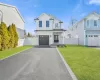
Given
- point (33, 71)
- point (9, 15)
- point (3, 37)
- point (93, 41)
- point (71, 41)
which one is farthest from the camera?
point (71, 41)

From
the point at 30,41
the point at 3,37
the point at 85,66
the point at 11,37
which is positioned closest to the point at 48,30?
the point at 30,41

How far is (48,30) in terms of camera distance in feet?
146

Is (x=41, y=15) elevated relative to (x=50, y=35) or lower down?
elevated

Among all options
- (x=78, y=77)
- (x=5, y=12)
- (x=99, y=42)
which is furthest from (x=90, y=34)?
(x=78, y=77)

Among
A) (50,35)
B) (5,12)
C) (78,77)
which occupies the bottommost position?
(78,77)

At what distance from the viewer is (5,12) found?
33344 mm

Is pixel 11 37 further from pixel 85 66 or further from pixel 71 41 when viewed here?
pixel 71 41

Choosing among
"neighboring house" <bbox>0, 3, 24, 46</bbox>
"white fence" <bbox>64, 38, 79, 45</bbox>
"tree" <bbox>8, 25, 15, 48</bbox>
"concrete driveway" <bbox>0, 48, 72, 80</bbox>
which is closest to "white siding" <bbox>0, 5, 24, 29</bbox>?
"neighboring house" <bbox>0, 3, 24, 46</bbox>

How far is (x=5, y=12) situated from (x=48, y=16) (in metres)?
14.4

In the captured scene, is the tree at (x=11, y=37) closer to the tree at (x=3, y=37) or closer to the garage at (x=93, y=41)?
the tree at (x=3, y=37)

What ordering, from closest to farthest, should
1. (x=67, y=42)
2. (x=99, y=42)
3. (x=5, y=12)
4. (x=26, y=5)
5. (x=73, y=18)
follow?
1. (x=5, y=12)
2. (x=26, y=5)
3. (x=99, y=42)
4. (x=67, y=42)
5. (x=73, y=18)

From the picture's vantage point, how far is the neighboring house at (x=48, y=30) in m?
44.6

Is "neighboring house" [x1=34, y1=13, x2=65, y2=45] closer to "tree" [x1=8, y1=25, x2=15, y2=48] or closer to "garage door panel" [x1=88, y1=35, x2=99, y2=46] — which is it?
"garage door panel" [x1=88, y1=35, x2=99, y2=46]

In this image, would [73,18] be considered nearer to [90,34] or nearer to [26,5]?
[90,34]
